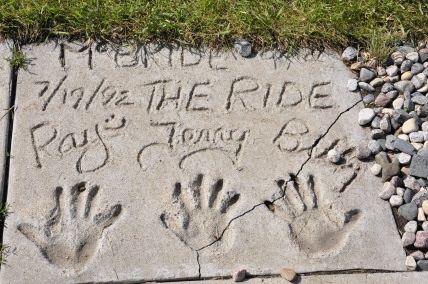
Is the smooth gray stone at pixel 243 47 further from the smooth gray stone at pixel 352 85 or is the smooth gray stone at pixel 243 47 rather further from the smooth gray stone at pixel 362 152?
the smooth gray stone at pixel 362 152

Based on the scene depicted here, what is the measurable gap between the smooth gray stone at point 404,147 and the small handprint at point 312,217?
0.39 meters

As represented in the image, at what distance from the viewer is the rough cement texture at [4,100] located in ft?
9.22

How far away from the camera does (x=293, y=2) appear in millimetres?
3357

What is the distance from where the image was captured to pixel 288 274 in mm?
2562

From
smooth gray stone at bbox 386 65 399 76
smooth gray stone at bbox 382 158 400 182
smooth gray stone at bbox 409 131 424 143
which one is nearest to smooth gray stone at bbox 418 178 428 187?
smooth gray stone at bbox 382 158 400 182

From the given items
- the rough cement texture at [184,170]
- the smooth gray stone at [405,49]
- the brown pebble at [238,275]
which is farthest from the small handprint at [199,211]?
the smooth gray stone at [405,49]

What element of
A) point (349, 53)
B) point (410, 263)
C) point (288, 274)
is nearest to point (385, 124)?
point (349, 53)

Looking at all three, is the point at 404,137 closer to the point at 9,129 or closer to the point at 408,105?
the point at 408,105

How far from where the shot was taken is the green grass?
10.4 feet

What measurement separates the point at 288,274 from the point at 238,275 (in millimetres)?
210

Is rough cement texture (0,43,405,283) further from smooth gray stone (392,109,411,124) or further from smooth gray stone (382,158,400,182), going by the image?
smooth gray stone (392,109,411,124)

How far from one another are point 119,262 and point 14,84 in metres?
1.09

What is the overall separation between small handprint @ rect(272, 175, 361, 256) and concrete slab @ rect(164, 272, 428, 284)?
4.4 inches

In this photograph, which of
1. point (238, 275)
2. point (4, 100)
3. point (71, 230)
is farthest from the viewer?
point (4, 100)
